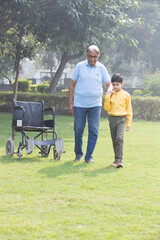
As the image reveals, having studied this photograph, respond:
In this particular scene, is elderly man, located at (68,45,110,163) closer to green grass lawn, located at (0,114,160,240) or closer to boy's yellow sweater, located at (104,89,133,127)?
boy's yellow sweater, located at (104,89,133,127)

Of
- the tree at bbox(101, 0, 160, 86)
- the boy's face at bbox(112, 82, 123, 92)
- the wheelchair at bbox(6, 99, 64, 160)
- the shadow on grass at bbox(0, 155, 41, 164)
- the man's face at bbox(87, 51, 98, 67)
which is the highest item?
the tree at bbox(101, 0, 160, 86)

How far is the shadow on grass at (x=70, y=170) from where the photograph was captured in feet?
20.6

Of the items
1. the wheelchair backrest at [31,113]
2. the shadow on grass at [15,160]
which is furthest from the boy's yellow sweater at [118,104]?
the wheelchair backrest at [31,113]

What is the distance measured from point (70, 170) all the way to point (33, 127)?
167 cm

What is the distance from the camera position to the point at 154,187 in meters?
5.43

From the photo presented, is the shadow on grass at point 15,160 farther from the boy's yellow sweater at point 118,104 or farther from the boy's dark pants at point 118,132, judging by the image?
the boy's yellow sweater at point 118,104

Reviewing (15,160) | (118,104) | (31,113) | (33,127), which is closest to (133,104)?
(31,113)

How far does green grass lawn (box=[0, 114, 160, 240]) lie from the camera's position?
3725 millimetres

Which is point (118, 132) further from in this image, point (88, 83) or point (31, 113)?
point (31, 113)

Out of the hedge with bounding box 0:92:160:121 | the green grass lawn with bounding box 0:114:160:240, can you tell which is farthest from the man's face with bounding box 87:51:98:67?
the hedge with bounding box 0:92:160:121

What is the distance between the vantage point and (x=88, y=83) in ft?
23.6

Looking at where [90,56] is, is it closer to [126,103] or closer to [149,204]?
[126,103]

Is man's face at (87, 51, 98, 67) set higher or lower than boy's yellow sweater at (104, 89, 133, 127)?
higher

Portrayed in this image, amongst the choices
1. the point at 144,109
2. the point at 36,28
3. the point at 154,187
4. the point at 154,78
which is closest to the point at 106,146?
the point at 154,187
